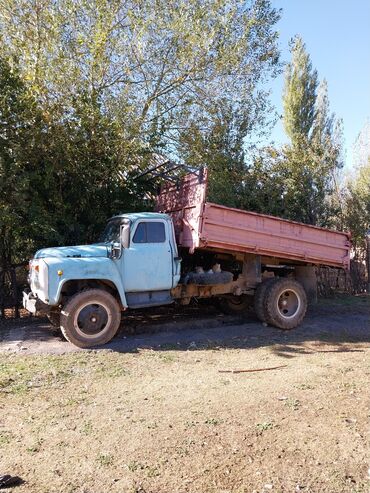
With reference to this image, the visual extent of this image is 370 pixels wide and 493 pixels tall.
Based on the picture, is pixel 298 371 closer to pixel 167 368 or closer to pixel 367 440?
pixel 167 368

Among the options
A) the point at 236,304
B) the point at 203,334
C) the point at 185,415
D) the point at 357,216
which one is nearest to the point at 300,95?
the point at 357,216

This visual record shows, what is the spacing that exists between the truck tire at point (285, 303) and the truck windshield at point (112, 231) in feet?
10.5

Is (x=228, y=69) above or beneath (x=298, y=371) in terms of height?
above

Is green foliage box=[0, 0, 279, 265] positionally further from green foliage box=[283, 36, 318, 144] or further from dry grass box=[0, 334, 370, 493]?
green foliage box=[283, 36, 318, 144]

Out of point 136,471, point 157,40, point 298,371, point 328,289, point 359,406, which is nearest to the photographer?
point 136,471

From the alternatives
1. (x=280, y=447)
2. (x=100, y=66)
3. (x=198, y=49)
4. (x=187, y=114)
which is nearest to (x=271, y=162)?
(x=187, y=114)

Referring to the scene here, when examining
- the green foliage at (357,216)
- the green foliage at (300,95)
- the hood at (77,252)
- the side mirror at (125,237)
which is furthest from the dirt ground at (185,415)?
the green foliage at (300,95)

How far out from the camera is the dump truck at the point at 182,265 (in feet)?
26.0

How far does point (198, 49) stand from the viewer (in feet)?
37.0

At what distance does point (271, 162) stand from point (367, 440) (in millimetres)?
11154

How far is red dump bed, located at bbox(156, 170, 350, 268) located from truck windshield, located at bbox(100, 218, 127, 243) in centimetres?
116

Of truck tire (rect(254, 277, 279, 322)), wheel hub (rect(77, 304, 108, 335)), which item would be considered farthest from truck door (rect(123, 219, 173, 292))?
truck tire (rect(254, 277, 279, 322))

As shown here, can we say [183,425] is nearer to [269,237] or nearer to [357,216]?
[269,237]

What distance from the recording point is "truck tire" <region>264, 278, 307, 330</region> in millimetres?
9531
